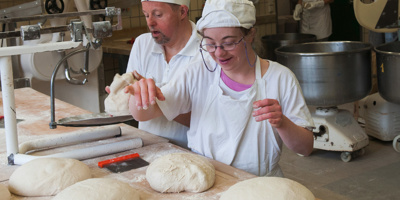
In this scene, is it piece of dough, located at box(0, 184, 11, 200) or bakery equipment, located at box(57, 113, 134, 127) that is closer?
piece of dough, located at box(0, 184, 11, 200)

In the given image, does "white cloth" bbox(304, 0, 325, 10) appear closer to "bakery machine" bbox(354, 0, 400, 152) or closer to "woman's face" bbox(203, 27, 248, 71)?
"bakery machine" bbox(354, 0, 400, 152)

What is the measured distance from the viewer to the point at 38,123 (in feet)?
7.43

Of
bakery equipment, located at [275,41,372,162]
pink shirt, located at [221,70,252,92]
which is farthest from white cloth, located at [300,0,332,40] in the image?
pink shirt, located at [221,70,252,92]

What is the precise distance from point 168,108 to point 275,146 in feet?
1.39

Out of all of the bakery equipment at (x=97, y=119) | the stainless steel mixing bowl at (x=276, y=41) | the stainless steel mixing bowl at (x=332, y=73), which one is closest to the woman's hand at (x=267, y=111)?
the bakery equipment at (x=97, y=119)

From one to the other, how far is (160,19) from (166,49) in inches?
6.9

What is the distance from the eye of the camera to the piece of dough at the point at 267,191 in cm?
132

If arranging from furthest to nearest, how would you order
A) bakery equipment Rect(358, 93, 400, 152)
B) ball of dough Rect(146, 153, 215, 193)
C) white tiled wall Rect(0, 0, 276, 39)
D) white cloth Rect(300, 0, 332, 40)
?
white cloth Rect(300, 0, 332, 40), white tiled wall Rect(0, 0, 276, 39), bakery equipment Rect(358, 93, 400, 152), ball of dough Rect(146, 153, 215, 193)

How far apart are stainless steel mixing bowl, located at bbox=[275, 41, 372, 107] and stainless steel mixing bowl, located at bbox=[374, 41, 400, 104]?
3.9 inches

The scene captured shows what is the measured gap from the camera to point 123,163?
1.69m

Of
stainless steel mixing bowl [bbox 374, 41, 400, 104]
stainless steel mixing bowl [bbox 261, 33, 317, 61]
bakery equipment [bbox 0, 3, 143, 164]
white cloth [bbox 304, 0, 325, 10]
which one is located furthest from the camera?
white cloth [bbox 304, 0, 325, 10]

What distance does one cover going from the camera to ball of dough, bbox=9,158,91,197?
146cm

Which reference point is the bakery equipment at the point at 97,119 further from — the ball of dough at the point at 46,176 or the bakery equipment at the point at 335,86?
the bakery equipment at the point at 335,86

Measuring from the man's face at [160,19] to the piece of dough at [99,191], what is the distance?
0.79 meters
